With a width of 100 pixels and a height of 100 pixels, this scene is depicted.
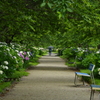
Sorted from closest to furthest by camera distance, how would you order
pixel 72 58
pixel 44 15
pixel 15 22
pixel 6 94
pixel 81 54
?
pixel 6 94 < pixel 15 22 < pixel 44 15 < pixel 81 54 < pixel 72 58

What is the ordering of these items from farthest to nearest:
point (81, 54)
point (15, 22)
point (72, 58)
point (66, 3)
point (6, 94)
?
point (72, 58) → point (81, 54) → point (15, 22) → point (6, 94) → point (66, 3)

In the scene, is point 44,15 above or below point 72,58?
above

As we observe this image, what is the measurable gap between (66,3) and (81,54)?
795 inches

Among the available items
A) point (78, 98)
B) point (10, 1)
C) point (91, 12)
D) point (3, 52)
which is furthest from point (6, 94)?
point (91, 12)

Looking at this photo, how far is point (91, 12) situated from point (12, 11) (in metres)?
3.83

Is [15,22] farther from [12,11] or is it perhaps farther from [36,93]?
[36,93]

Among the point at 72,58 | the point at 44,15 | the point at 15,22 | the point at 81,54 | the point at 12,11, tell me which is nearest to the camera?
the point at 12,11

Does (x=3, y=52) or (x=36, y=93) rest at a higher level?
(x=3, y=52)

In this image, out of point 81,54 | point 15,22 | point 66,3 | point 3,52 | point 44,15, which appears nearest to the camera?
point 66,3

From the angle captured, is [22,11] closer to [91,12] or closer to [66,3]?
[91,12]

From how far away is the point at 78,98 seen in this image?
10.8 metres

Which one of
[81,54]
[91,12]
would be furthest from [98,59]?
[81,54]

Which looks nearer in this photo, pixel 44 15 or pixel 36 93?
pixel 36 93

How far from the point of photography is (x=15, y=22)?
64.1ft
